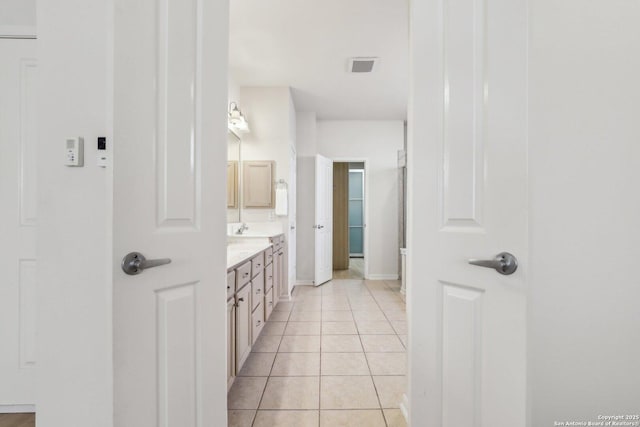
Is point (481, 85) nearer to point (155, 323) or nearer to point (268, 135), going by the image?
point (155, 323)

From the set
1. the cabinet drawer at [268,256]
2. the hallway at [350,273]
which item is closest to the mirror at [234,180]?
the cabinet drawer at [268,256]

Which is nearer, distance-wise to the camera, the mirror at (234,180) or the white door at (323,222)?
the mirror at (234,180)

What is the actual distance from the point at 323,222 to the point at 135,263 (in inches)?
151

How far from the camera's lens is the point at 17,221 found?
159 cm

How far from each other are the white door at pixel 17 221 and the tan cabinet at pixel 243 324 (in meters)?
1.13

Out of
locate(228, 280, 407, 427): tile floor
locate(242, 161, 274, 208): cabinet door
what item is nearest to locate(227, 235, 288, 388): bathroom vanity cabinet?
locate(228, 280, 407, 427): tile floor

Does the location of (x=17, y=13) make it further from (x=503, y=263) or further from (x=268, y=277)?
(x=503, y=263)

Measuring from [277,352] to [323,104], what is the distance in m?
3.52

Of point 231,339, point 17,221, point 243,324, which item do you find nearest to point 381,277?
point 243,324

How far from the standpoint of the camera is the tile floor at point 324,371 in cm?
155

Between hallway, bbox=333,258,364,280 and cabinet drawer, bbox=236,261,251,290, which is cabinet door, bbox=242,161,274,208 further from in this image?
hallway, bbox=333,258,364,280

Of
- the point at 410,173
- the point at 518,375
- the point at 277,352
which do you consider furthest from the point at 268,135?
the point at 518,375

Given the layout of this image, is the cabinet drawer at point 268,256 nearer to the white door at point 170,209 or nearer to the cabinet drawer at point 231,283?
the cabinet drawer at point 231,283

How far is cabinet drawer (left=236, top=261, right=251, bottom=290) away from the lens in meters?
1.73
